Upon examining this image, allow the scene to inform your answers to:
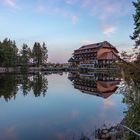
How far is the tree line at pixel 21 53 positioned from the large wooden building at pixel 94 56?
58.5ft

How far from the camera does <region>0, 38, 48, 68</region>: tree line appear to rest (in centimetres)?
11138

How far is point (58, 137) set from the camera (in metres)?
18.1

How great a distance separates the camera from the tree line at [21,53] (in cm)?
11138

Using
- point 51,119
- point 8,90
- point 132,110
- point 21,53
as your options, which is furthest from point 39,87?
point 21,53

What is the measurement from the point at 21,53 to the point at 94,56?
111 feet

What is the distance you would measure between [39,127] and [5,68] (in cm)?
9805

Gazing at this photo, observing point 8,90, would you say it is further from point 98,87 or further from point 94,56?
point 94,56

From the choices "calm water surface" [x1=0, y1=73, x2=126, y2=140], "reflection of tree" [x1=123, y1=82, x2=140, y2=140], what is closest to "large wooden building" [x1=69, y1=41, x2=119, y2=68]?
→ "calm water surface" [x1=0, y1=73, x2=126, y2=140]

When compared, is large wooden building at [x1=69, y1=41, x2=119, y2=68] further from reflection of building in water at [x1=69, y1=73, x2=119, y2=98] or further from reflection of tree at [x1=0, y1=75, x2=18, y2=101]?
reflection of tree at [x1=0, y1=75, x2=18, y2=101]

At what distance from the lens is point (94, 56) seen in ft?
484

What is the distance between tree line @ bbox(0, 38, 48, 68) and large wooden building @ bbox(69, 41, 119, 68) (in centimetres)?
1784

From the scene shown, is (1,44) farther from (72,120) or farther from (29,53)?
(72,120)

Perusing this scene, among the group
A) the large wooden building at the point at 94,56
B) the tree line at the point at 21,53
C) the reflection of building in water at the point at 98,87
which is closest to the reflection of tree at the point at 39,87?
the reflection of building in water at the point at 98,87

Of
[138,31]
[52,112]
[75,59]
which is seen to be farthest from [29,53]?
[52,112]
